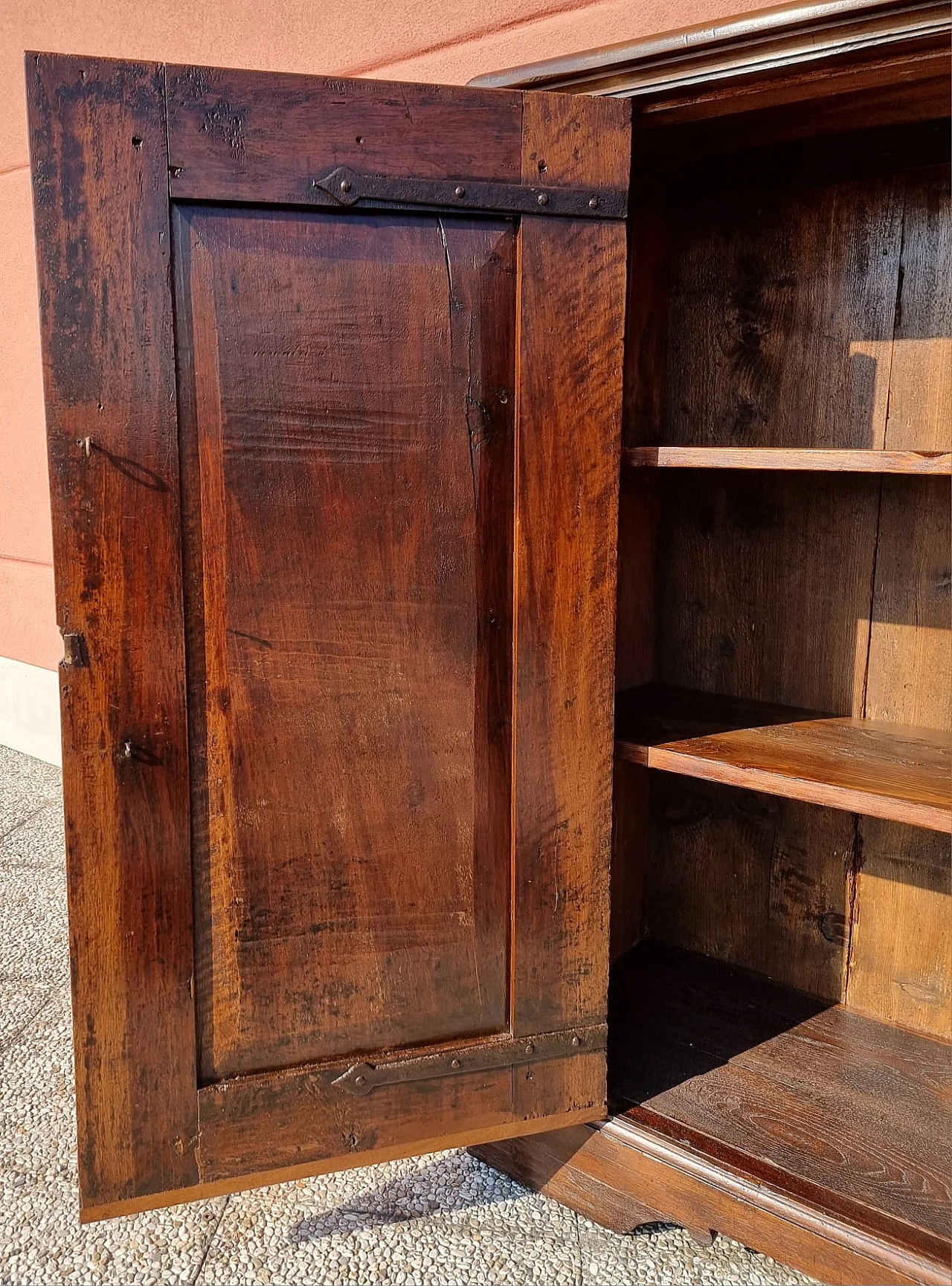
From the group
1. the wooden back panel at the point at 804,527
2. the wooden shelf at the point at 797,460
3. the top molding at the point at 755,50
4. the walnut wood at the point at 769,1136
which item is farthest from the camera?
the wooden back panel at the point at 804,527

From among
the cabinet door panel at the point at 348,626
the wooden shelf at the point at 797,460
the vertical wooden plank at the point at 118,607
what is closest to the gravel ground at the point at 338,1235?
the vertical wooden plank at the point at 118,607

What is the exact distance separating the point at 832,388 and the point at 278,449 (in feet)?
3.23

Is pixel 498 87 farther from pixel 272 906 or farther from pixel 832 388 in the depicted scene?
pixel 272 906

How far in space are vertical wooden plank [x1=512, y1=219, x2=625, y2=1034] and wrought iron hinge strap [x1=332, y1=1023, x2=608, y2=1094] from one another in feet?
0.08

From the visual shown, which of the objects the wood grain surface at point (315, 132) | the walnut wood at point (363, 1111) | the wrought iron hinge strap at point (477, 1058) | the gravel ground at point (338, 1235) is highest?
the wood grain surface at point (315, 132)

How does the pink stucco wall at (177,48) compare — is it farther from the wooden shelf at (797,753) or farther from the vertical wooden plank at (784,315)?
the wooden shelf at (797,753)

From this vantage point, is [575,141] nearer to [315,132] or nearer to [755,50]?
[755,50]

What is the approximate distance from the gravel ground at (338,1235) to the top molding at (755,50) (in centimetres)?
169

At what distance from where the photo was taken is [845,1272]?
1245mm

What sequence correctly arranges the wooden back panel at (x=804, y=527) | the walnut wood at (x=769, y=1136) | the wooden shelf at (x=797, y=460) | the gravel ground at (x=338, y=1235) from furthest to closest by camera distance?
the wooden back panel at (x=804, y=527), the gravel ground at (x=338, y=1235), the walnut wood at (x=769, y=1136), the wooden shelf at (x=797, y=460)

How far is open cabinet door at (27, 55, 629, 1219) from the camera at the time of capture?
1150 mm

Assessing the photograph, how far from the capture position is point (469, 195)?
47.4 inches

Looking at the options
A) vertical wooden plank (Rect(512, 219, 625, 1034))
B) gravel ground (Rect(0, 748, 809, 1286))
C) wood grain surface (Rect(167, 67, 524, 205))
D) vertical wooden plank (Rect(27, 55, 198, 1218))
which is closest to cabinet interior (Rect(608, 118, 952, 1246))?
vertical wooden plank (Rect(512, 219, 625, 1034))

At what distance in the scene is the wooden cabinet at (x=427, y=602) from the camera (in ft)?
3.79
